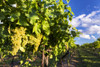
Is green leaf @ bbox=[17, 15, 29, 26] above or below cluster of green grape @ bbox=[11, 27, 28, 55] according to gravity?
above

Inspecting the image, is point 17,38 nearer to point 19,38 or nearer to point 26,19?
point 19,38

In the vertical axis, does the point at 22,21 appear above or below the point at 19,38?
above

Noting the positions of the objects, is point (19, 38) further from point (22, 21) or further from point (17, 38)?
point (22, 21)

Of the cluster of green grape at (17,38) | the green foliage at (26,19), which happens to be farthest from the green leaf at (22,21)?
the cluster of green grape at (17,38)

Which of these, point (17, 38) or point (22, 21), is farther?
point (17, 38)

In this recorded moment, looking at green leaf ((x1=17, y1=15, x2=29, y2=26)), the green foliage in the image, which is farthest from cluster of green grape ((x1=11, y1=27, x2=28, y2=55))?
green leaf ((x1=17, y1=15, x2=29, y2=26))

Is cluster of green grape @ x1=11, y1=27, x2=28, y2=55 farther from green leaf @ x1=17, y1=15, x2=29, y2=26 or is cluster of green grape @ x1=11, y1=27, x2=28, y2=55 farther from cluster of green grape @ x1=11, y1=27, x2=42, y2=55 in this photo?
green leaf @ x1=17, y1=15, x2=29, y2=26

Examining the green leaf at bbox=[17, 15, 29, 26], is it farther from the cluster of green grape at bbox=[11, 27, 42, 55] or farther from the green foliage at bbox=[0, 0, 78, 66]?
the cluster of green grape at bbox=[11, 27, 42, 55]

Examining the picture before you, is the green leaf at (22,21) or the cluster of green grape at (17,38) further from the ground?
the green leaf at (22,21)

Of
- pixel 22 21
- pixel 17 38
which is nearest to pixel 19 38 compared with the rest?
pixel 17 38

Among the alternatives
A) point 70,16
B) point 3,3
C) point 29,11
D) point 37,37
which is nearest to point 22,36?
point 37,37

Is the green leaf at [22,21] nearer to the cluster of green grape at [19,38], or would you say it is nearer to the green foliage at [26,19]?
the green foliage at [26,19]

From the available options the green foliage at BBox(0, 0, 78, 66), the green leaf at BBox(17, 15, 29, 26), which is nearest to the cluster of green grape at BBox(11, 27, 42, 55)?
the green foliage at BBox(0, 0, 78, 66)

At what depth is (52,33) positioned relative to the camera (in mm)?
3195
